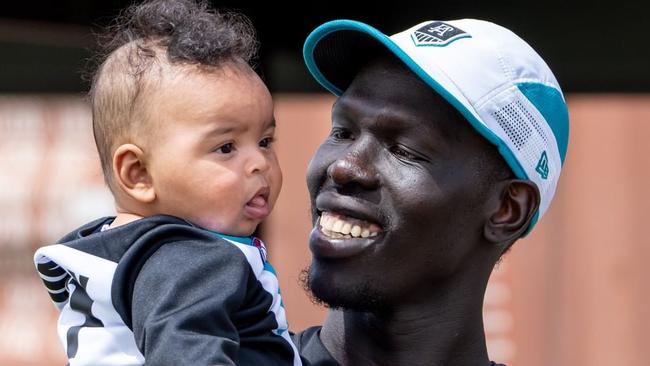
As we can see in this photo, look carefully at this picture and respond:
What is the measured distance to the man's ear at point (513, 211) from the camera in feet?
8.53

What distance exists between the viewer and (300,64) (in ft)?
22.1

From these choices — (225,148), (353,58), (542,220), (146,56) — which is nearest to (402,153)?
(353,58)

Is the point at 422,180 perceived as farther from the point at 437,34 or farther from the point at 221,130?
the point at 221,130

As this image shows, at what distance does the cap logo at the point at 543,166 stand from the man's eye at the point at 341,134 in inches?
15.6

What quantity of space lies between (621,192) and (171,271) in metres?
4.98

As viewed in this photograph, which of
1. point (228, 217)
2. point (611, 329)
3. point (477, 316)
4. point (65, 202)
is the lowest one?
point (611, 329)

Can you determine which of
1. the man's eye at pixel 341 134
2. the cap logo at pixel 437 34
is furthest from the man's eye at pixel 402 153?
the cap logo at pixel 437 34

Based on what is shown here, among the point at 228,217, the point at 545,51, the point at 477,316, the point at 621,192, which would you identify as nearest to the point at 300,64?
the point at 545,51

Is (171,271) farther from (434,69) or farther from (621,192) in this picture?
(621,192)

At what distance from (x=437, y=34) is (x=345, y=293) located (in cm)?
57

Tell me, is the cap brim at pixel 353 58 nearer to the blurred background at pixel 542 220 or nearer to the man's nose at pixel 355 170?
the man's nose at pixel 355 170

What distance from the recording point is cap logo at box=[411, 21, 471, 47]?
251 cm

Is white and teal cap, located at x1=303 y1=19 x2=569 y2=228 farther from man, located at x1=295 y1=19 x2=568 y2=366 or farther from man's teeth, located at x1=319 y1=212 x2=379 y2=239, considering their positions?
man's teeth, located at x1=319 y1=212 x2=379 y2=239

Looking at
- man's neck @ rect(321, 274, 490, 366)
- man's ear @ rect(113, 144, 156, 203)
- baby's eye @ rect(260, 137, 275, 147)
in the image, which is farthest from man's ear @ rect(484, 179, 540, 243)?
man's ear @ rect(113, 144, 156, 203)
